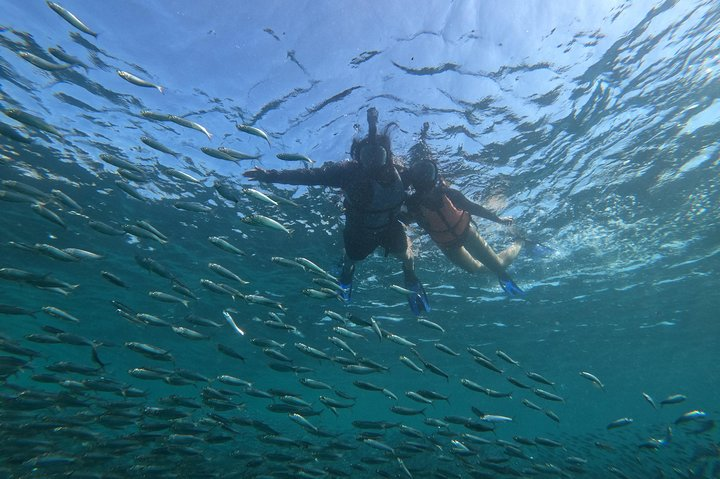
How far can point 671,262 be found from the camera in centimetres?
1917


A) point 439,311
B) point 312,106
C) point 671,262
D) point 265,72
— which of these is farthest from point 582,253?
point 265,72

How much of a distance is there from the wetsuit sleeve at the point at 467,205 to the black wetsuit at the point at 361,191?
1676 millimetres

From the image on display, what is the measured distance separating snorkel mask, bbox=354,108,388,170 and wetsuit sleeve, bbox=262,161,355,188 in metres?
0.62

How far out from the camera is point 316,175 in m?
7.78

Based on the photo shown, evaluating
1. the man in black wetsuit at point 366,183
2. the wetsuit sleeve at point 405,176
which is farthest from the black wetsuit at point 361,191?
the wetsuit sleeve at point 405,176

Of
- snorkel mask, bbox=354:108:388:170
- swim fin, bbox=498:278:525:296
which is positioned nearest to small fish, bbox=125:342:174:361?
snorkel mask, bbox=354:108:388:170

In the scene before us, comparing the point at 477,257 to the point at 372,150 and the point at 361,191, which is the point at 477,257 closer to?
the point at 361,191

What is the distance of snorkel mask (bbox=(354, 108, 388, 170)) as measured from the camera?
22.5 feet

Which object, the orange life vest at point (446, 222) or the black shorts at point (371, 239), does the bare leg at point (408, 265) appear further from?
the orange life vest at point (446, 222)

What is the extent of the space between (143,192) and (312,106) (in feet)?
25.0

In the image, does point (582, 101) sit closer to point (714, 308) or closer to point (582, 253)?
point (582, 253)

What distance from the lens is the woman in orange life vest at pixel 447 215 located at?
7.73 meters

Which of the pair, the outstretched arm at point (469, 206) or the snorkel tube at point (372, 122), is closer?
the snorkel tube at point (372, 122)

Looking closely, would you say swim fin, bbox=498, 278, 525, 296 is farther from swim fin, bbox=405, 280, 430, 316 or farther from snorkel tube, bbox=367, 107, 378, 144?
snorkel tube, bbox=367, 107, 378, 144
